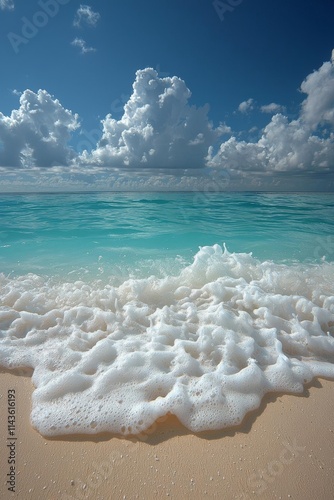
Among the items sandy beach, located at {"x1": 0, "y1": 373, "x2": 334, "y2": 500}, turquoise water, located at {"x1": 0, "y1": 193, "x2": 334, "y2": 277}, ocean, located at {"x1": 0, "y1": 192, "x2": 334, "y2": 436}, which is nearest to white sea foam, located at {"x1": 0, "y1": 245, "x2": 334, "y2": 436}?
ocean, located at {"x1": 0, "y1": 192, "x2": 334, "y2": 436}

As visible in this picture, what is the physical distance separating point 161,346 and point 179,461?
138 cm

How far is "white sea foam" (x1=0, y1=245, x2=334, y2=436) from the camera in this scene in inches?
98.0

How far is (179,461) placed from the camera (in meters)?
2.08

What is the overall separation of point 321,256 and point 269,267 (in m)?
3.12

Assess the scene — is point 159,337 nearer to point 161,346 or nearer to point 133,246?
point 161,346

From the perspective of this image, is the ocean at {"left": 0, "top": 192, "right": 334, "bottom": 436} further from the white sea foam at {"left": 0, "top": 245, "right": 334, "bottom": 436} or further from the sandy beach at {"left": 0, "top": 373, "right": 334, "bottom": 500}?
the sandy beach at {"left": 0, "top": 373, "right": 334, "bottom": 500}

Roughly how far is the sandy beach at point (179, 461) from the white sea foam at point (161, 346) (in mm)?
116

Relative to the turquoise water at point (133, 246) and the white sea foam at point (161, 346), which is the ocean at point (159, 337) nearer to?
the white sea foam at point (161, 346)

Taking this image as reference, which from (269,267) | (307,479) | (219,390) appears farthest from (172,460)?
(269,267)

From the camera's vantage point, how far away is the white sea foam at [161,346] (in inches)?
98.0

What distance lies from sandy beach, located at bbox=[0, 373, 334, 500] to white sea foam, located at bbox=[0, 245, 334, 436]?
4.6 inches

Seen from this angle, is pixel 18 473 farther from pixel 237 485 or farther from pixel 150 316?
pixel 150 316

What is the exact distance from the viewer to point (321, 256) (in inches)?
314

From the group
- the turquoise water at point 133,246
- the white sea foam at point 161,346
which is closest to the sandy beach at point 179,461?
the white sea foam at point 161,346
